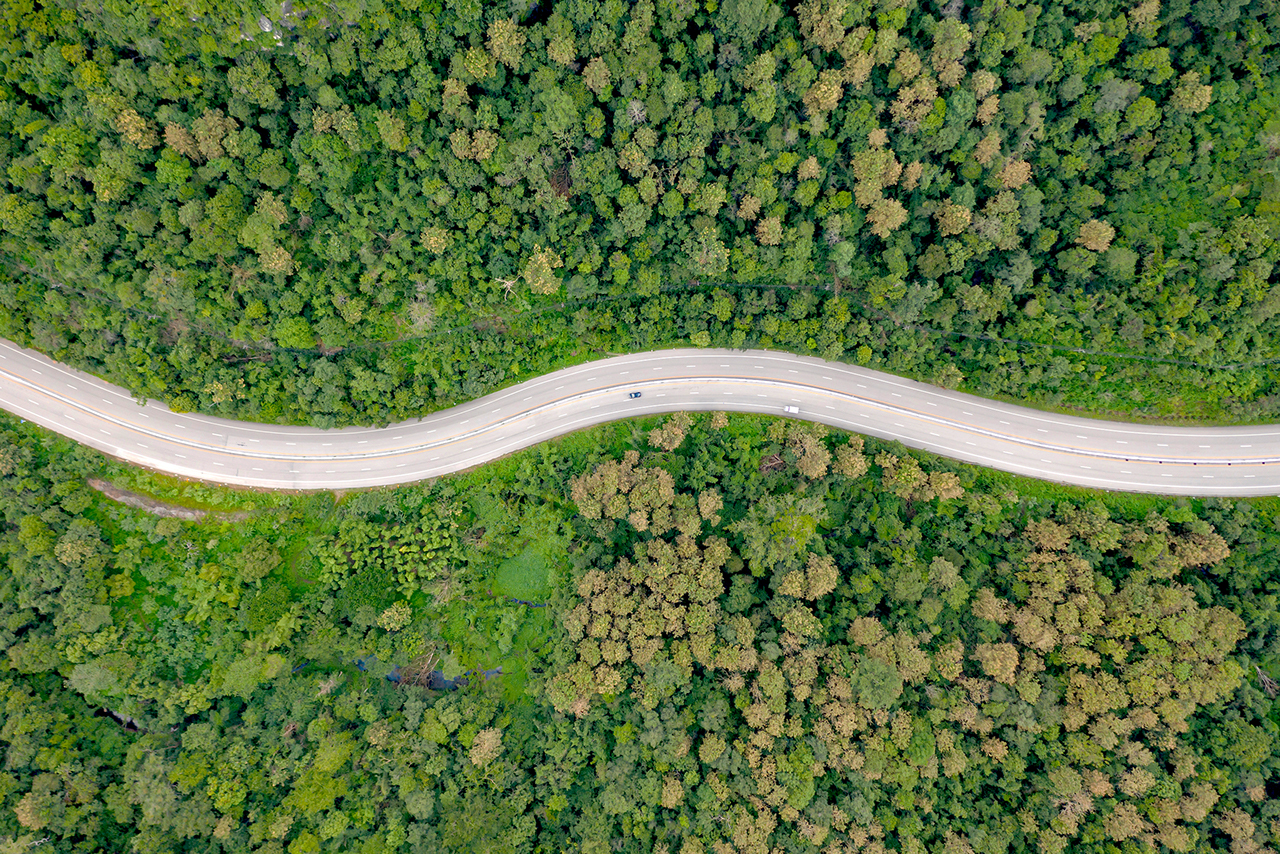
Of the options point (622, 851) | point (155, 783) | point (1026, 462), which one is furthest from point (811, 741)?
point (155, 783)

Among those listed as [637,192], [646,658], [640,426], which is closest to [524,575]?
[646,658]

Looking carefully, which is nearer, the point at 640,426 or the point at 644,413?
the point at 640,426

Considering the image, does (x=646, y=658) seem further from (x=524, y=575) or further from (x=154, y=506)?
(x=154, y=506)

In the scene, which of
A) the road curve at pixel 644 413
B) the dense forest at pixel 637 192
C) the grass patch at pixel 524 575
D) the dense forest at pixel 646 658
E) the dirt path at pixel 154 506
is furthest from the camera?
the grass patch at pixel 524 575

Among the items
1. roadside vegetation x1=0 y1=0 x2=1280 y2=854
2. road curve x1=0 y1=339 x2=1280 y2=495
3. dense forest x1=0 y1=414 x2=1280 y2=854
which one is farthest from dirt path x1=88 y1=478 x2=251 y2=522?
road curve x1=0 y1=339 x2=1280 y2=495

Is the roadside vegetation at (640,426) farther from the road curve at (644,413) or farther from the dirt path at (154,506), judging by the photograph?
the road curve at (644,413)

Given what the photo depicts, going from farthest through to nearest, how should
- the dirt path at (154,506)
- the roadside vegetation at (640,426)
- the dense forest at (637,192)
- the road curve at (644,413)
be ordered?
the dirt path at (154,506) < the road curve at (644,413) < the roadside vegetation at (640,426) < the dense forest at (637,192)

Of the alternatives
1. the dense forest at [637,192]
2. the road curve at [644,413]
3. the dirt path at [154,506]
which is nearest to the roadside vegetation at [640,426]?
the dense forest at [637,192]
